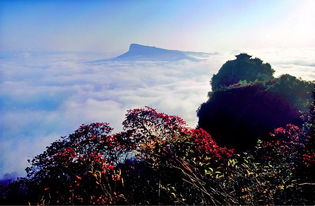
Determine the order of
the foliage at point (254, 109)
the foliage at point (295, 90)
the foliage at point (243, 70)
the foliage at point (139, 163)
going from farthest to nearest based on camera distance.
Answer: the foliage at point (243, 70), the foliage at point (254, 109), the foliage at point (295, 90), the foliage at point (139, 163)

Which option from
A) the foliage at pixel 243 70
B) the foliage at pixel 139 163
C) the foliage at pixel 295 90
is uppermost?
the foliage at pixel 243 70

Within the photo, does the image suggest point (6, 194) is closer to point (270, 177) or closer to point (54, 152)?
point (54, 152)

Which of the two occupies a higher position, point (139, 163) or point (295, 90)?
point (295, 90)

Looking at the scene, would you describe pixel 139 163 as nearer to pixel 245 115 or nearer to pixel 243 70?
pixel 245 115

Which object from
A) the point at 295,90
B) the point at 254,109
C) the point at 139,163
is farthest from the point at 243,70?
the point at 139,163

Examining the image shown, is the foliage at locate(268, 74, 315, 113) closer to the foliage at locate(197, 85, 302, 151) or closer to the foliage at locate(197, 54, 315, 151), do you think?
the foliage at locate(197, 54, 315, 151)

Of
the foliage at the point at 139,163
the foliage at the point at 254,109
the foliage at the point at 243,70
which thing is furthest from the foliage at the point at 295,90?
the foliage at the point at 243,70

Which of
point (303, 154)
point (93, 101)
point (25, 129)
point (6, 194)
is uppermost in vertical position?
point (303, 154)

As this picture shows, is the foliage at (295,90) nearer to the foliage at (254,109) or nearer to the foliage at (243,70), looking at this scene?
the foliage at (254,109)

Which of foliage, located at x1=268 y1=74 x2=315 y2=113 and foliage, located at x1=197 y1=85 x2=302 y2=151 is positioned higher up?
foliage, located at x1=268 y1=74 x2=315 y2=113

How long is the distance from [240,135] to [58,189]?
13550mm

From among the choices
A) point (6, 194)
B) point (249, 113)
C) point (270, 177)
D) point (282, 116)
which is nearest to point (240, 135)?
point (249, 113)

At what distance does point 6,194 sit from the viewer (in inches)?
455

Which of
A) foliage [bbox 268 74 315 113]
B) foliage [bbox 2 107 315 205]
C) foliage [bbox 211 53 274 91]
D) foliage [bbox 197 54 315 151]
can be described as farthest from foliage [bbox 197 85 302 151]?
foliage [bbox 211 53 274 91]
